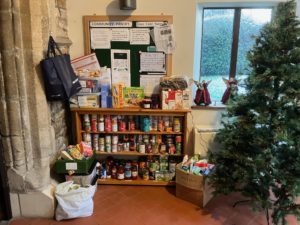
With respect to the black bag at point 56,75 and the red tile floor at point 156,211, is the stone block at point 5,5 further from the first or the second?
the red tile floor at point 156,211

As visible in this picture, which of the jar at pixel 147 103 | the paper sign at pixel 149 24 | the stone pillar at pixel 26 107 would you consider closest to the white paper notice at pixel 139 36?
the paper sign at pixel 149 24

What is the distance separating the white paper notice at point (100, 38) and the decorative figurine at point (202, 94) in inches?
41.0

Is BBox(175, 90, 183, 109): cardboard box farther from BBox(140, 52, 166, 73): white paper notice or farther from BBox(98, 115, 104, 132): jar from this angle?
BBox(98, 115, 104, 132): jar

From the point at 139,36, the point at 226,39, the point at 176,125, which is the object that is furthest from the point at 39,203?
the point at 226,39

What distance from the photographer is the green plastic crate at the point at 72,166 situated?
246cm

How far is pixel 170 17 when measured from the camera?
2.70 m

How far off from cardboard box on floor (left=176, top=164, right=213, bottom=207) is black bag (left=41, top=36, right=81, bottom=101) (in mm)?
1304

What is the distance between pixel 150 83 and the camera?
9.44 ft

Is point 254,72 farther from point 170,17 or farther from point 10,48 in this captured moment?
point 10,48

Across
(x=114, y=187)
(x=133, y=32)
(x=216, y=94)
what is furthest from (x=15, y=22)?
(x=216, y=94)

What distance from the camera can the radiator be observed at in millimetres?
2818

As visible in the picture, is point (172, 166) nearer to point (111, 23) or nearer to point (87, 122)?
point (87, 122)

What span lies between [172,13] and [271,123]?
1.46 meters

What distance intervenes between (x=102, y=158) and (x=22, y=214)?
1003 millimetres
